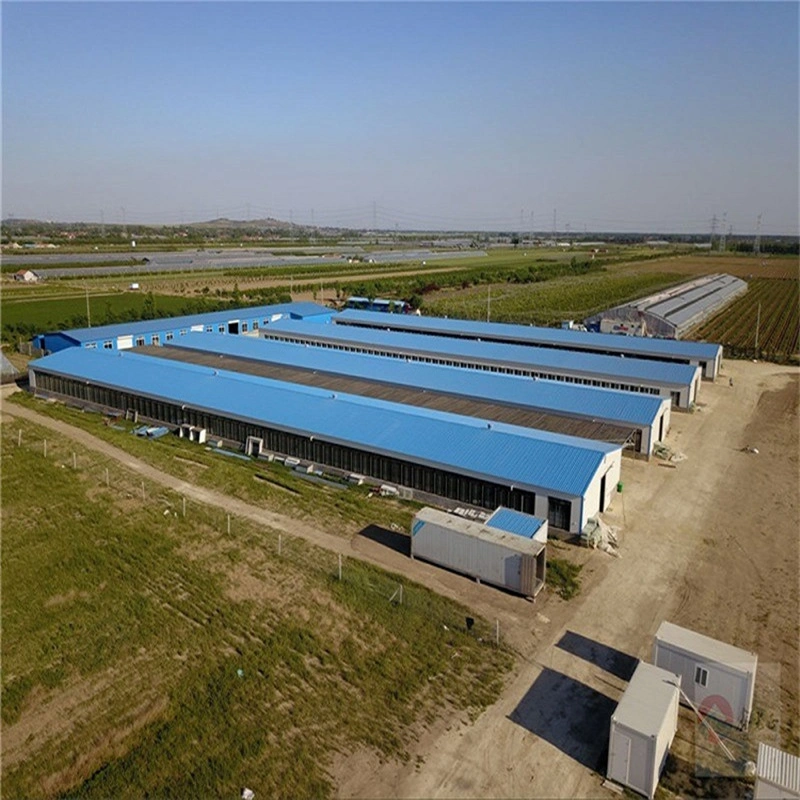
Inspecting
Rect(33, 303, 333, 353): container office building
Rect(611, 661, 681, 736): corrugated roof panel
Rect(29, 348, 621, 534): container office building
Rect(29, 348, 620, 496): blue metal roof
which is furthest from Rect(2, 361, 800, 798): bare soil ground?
Rect(33, 303, 333, 353): container office building

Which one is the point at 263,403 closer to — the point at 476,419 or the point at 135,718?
the point at 476,419

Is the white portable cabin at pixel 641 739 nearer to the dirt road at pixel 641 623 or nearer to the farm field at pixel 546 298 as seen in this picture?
the dirt road at pixel 641 623

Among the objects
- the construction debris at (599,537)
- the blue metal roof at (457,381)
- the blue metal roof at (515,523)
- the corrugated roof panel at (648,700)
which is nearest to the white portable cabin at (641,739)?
the corrugated roof panel at (648,700)

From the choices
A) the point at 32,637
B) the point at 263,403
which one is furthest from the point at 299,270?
the point at 32,637

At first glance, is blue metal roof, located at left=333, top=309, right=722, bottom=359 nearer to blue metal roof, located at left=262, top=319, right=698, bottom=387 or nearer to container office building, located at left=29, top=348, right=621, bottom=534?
blue metal roof, located at left=262, top=319, right=698, bottom=387

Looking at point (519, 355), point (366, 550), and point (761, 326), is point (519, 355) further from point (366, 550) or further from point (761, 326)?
point (761, 326)

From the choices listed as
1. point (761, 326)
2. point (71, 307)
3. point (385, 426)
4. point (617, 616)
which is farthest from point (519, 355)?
point (71, 307)

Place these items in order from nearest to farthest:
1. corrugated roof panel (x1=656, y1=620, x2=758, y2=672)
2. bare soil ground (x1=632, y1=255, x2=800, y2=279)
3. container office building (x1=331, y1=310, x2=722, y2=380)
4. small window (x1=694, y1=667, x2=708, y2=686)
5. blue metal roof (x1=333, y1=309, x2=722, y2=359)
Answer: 1. corrugated roof panel (x1=656, y1=620, x2=758, y2=672)
2. small window (x1=694, y1=667, x2=708, y2=686)
3. container office building (x1=331, y1=310, x2=722, y2=380)
4. blue metal roof (x1=333, y1=309, x2=722, y2=359)
5. bare soil ground (x1=632, y1=255, x2=800, y2=279)
